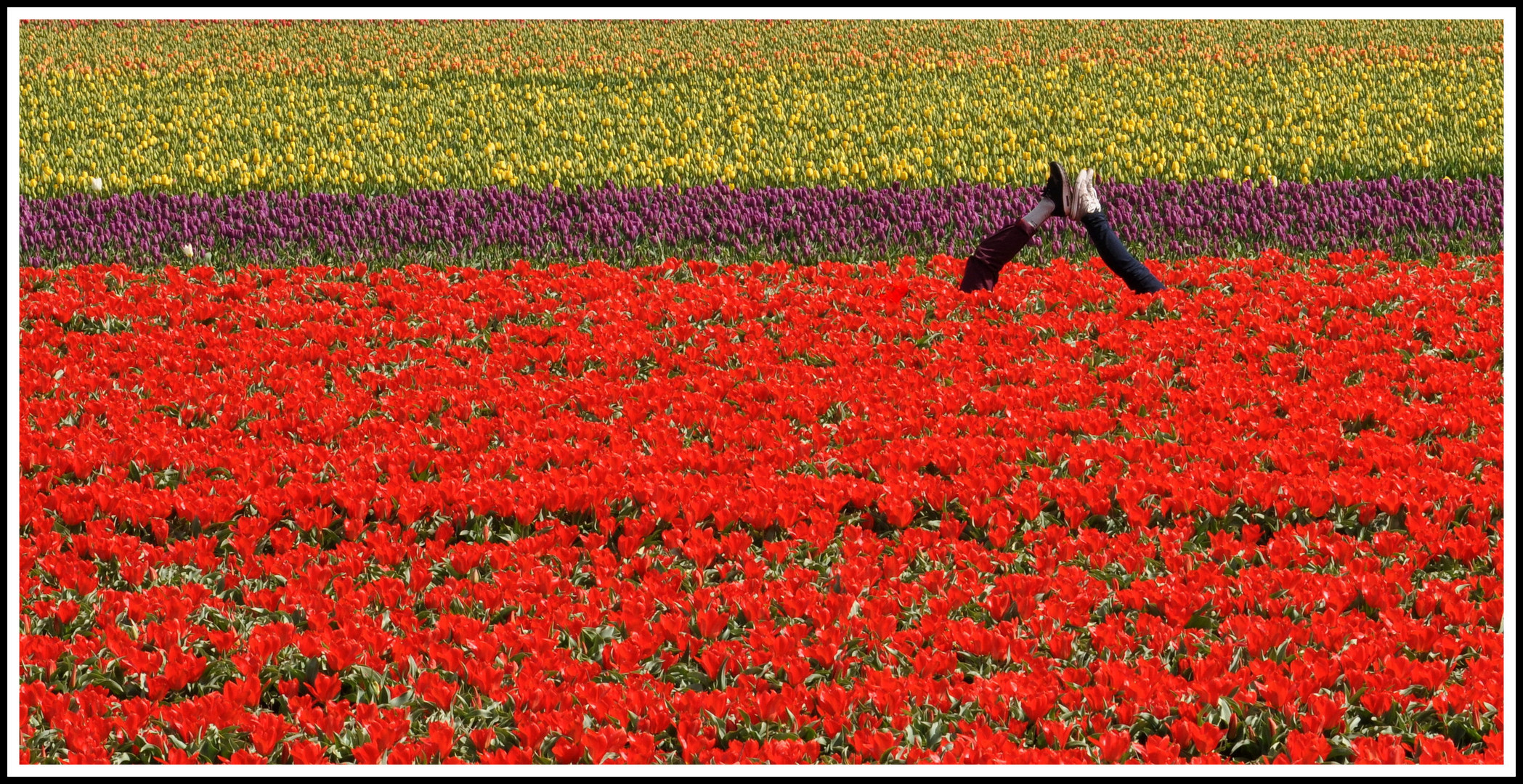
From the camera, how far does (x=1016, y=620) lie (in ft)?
14.1

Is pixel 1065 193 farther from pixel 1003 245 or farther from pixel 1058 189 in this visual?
pixel 1003 245

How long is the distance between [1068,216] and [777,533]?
447 cm

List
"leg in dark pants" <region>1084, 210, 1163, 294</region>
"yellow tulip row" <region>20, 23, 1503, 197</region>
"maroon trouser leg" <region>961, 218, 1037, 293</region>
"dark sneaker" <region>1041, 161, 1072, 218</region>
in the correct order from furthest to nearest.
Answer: "yellow tulip row" <region>20, 23, 1503, 197</region> → "maroon trouser leg" <region>961, 218, 1037, 293</region> → "leg in dark pants" <region>1084, 210, 1163, 294</region> → "dark sneaker" <region>1041, 161, 1072, 218</region>

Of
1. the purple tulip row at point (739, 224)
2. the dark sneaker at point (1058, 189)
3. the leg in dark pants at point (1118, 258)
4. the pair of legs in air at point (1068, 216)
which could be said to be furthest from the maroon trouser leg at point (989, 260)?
the purple tulip row at point (739, 224)

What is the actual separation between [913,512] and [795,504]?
0.46 m

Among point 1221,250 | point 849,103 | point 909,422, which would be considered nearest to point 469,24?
point 849,103

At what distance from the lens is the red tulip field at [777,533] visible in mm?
3666

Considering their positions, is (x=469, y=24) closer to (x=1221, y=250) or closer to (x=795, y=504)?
(x=1221, y=250)

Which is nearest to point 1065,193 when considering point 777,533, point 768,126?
point 777,533

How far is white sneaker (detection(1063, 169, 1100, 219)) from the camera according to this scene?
28.8ft

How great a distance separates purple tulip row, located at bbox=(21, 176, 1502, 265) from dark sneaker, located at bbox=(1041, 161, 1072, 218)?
1570 millimetres

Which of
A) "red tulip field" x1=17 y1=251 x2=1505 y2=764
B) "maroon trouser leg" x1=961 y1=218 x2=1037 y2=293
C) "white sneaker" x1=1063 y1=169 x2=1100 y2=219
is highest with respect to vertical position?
"white sneaker" x1=1063 y1=169 x2=1100 y2=219

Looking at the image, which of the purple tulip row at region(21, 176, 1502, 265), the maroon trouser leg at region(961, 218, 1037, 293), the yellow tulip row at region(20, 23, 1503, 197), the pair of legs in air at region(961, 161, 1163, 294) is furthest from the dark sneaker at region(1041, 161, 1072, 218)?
the yellow tulip row at region(20, 23, 1503, 197)

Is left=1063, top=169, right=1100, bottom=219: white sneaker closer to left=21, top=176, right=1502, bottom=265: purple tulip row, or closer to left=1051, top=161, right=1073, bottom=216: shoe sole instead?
left=1051, top=161, right=1073, bottom=216: shoe sole
